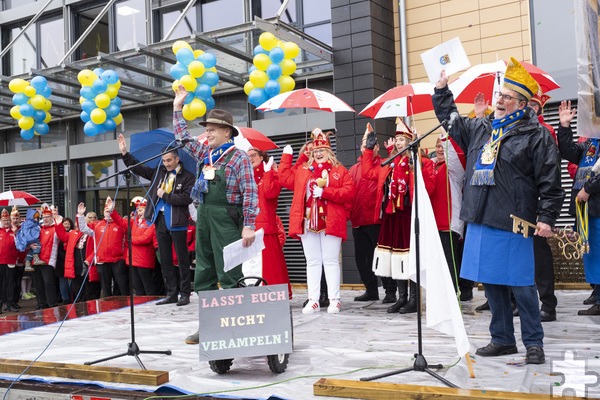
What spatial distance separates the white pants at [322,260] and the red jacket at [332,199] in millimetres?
121

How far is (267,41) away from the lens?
9250 mm

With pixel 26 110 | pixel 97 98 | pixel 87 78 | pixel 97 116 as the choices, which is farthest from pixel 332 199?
pixel 26 110

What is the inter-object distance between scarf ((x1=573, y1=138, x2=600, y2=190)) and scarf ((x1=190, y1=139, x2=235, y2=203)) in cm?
341

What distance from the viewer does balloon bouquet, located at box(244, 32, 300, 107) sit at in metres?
9.14

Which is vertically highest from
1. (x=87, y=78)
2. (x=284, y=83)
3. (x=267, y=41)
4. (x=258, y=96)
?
(x=267, y=41)

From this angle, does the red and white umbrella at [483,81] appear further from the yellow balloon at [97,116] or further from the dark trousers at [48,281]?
the dark trousers at [48,281]

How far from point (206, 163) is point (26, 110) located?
754 centimetres

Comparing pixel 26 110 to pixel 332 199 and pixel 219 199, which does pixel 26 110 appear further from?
pixel 219 199

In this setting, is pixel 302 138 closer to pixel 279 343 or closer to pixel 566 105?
pixel 566 105

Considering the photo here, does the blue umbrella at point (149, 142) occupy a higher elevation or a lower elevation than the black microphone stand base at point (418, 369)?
higher

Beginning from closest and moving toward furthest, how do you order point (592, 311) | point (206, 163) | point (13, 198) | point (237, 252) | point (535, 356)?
point (535, 356)
point (237, 252)
point (206, 163)
point (592, 311)
point (13, 198)

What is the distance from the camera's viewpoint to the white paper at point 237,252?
4.68 meters

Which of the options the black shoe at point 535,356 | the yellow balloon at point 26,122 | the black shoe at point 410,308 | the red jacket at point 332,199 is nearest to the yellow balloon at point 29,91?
the yellow balloon at point 26,122

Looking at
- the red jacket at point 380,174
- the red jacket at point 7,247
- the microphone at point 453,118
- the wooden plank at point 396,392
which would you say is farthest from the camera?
the red jacket at point 7,247
